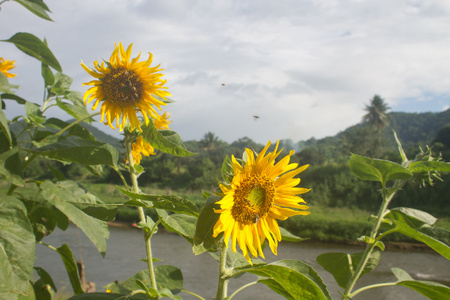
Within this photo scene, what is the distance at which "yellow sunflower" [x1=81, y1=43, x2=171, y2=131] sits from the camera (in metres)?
0.82

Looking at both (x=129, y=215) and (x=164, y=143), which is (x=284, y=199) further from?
(x=129, y=215)

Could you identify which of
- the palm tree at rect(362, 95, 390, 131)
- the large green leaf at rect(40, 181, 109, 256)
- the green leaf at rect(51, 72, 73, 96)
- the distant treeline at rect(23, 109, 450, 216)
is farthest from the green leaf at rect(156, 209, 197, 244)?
the palm tree at rect(362, 95, 390, 131)

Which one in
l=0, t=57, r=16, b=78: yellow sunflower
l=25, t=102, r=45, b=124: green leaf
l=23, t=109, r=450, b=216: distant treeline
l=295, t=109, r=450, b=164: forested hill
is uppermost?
l=295, t=109, r=450, b=164: forested hill

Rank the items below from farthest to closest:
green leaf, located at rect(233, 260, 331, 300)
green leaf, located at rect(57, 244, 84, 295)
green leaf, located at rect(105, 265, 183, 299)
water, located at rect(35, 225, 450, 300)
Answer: water, located at rect(35, 225, 450, 300), green leaf, located at rect(57, 244, 84, 295), green leaf, located at rect(105, 265, 183, 299), green leaf, located at rect(233, 260, 331, 300)

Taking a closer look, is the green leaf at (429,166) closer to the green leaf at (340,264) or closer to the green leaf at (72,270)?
the green leaf at (340,264)

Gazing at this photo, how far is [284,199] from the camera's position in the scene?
625 mm

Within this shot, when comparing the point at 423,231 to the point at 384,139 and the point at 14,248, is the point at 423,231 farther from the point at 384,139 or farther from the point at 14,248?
the point at 384,139

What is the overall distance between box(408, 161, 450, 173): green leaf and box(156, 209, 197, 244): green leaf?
0.50m

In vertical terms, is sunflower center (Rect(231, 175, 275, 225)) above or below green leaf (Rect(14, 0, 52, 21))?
below

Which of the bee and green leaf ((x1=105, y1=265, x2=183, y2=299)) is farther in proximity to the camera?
green leaf ((x1=105, y1=265, x2=183, y2=299))

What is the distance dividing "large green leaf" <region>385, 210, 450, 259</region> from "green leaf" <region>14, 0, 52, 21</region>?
36.4 inches

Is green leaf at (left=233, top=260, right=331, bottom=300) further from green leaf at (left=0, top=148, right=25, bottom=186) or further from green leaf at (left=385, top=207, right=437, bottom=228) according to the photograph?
green leaf at (left=0, top=148, right=25, bottom=186)

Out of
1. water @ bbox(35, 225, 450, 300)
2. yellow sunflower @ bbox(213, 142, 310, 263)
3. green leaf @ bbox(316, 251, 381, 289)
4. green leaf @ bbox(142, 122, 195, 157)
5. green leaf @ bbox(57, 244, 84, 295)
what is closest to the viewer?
yellow sunflower @ bbox(213, 142, 310, 263)

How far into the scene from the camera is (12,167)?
2.86 feet
